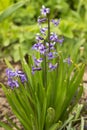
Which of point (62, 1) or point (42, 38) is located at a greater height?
point (42, 38)

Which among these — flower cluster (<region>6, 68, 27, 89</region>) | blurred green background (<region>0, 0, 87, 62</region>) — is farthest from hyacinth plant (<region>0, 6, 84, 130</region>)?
blurred green background (<region>0, 0, 87, 62</region>)

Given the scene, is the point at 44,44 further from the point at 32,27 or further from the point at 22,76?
the point at 32,27

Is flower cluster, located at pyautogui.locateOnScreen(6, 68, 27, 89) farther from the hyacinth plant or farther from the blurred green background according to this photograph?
the blurred green background

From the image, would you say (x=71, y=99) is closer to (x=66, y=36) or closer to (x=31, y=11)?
(x=66, y=36)

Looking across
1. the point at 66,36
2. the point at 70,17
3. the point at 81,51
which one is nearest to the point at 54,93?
the point at 81,51

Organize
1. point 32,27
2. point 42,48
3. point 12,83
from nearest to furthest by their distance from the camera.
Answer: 1. point 42,48
2. point 12,83
3. point 32,27

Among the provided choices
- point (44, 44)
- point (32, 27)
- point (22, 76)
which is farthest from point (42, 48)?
point (32, 27)

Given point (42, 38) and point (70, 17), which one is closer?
point (42, 38)

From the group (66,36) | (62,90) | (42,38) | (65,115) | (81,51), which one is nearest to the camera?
(42,38)

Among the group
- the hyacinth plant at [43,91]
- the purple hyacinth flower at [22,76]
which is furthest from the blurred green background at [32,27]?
the purple hyacinth flower at [22,76]
